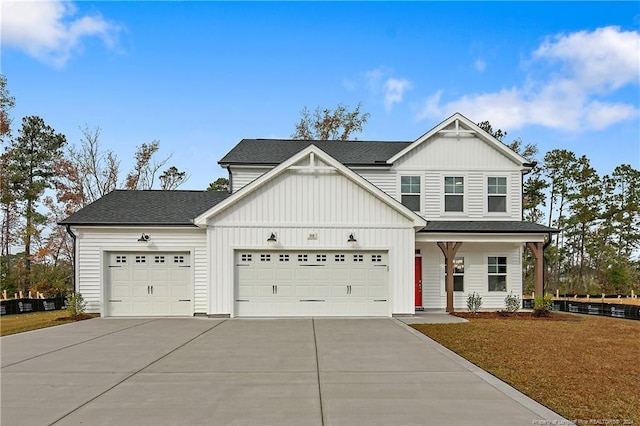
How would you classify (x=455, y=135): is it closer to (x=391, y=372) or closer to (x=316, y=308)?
(x=316, y=308)

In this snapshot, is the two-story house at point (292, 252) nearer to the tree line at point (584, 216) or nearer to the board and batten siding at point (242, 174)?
the board and batten siding at point (242, 174)

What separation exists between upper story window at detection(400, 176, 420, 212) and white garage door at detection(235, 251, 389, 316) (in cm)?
347

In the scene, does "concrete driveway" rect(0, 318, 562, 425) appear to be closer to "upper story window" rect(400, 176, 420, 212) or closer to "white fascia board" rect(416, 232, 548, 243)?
"white fascia board" rect(416, 232, 548, 243)

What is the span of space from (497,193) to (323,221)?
7681 mm

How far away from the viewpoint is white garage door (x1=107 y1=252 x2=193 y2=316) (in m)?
Answer: 16.3

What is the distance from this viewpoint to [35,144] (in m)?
35.1

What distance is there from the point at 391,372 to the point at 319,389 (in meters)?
1.61

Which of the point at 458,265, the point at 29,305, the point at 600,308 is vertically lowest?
the point at 29,305

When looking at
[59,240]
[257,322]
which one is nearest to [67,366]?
[257,322]

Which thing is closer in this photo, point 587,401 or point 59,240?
point 587,401

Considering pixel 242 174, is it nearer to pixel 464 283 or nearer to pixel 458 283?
pixel 458 283

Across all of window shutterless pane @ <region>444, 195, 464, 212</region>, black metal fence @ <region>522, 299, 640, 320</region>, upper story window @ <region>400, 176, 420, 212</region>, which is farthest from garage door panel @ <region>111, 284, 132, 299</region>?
black metal fence @ <region>522, 299, 640, 320</region>

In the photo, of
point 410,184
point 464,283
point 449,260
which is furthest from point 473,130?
point 464,283

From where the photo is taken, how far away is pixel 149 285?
16.4m
